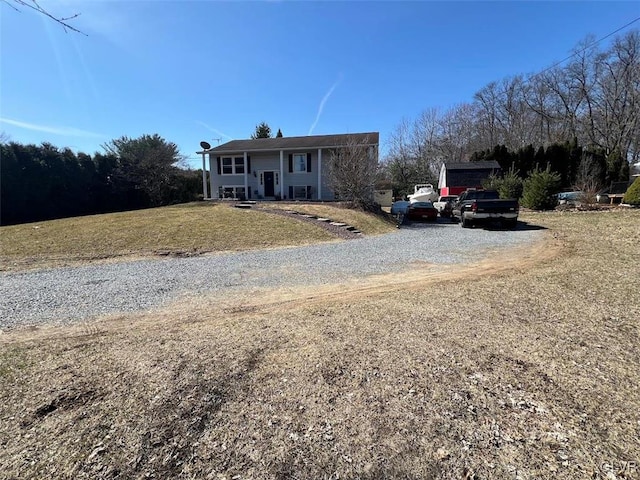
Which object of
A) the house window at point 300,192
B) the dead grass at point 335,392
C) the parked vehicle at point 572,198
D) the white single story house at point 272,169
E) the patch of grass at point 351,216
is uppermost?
the white single story house at point 272,169

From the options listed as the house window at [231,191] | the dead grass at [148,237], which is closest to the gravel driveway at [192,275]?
the dead grass at [148,237]

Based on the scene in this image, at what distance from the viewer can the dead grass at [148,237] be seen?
30.1ft

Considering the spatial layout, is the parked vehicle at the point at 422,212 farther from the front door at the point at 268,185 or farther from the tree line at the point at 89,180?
the tree line at the point at 89,180

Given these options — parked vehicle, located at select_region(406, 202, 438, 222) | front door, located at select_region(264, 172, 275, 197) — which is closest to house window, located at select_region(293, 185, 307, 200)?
front door, located at select_region(264, 172, 275, 197)

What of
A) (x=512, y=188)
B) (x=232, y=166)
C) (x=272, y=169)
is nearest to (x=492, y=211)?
(x=512, y=188)

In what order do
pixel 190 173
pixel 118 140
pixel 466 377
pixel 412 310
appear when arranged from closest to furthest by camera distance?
pixel 466 377 < pixel 412 310 < pixel 118 140 < pixel 190 173

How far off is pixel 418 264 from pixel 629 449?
18.8ft

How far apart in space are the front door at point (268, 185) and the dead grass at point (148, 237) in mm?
9560

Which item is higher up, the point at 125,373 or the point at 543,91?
the point at 543,91

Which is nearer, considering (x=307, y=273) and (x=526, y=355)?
(x=526, y=355)

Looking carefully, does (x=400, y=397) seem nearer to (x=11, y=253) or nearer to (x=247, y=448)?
(x=247, y=448)

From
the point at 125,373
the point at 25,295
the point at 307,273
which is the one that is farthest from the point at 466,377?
the point at 25,295

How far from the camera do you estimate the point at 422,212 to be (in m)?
18.1

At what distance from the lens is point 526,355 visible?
3.14 m
